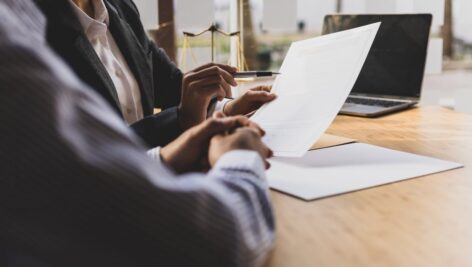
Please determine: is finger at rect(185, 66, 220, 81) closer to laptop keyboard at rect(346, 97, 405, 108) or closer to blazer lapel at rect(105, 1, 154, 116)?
blazer lapel at rect(105, 1, 154, 116)

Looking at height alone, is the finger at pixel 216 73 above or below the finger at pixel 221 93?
above

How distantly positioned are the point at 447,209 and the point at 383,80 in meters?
1.02

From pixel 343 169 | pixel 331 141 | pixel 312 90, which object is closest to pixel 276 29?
pixel 331 141

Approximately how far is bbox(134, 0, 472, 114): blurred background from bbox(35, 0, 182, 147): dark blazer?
0.66 metres

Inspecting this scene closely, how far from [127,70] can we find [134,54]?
5cm

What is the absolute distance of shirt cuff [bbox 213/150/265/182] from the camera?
0.64m

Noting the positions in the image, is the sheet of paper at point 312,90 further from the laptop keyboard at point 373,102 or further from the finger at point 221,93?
the laptop keyboard at point 373,102

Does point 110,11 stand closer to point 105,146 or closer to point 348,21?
point 348,21

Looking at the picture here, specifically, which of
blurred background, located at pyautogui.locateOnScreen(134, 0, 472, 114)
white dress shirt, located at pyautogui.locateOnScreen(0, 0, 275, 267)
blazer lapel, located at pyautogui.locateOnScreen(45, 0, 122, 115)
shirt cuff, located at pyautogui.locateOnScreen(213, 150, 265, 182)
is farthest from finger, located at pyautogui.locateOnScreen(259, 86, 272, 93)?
blurred background, located at pyautogui.locateOnScreen(134, 0, 472, 114)

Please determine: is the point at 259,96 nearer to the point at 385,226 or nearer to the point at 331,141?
the point at 331,141

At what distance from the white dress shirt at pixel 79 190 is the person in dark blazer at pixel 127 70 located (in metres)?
0.68

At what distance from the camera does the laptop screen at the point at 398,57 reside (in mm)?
1721

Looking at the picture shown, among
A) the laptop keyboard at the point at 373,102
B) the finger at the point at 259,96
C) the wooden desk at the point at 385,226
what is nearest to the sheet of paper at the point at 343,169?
the wooden desk at the point at 385,226

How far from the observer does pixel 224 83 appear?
1365 mm
